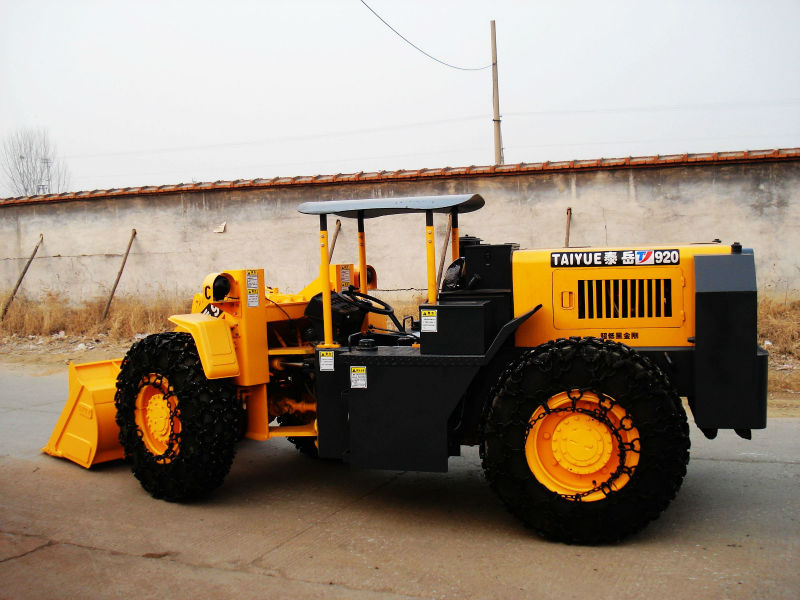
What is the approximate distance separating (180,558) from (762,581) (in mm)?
3205

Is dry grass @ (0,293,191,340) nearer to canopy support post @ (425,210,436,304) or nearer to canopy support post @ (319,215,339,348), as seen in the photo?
canopy support post @ (319,215,339,348)

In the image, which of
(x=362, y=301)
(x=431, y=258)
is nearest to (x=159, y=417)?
Answer: (x=362, y=301)

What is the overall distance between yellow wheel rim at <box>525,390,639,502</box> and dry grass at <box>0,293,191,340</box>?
1118 cm

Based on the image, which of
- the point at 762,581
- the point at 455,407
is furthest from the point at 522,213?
the point at 762,581

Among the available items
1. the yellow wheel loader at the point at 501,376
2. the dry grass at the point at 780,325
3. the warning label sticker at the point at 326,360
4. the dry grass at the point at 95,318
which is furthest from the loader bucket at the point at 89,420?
the dry grass at the point at 780,325

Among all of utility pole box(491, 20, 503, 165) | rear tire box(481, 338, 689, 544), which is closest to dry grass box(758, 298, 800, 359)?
rear tire box(481, 338, 689, 544)

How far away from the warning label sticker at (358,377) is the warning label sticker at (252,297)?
1.03 meters

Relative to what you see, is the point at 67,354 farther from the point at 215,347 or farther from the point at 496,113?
the point at 496,113

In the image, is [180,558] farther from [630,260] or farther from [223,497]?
[630,260]

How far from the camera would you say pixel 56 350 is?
46.3ft

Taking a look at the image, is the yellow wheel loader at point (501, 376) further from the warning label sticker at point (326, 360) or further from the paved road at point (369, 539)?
the paved road at point (369, 539)

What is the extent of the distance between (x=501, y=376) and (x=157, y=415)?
2.73 meters

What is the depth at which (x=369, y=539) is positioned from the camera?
489 cm

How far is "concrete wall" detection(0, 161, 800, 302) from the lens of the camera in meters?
12.5
